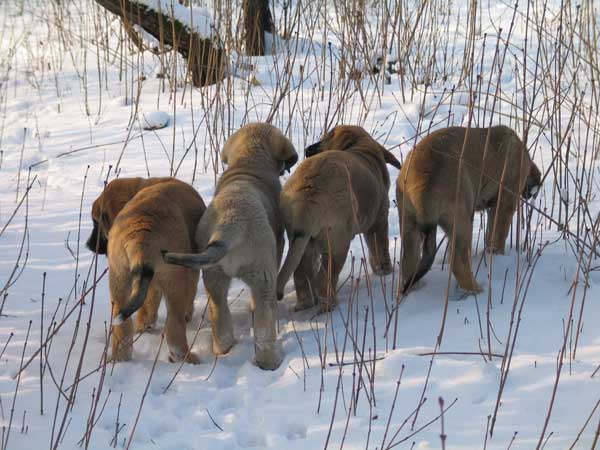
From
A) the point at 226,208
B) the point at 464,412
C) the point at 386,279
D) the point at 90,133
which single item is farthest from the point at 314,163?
the point at 90,133

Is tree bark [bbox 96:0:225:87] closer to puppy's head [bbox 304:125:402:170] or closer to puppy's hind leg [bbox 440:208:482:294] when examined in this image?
puppy's head [bbox 304:125:402:170]

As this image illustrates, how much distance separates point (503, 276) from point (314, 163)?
1.46 m

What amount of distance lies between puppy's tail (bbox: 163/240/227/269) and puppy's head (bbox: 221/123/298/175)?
1330 millimetres

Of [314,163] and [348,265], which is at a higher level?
[314,163]

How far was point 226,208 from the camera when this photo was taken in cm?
445

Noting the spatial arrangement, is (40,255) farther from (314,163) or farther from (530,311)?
(530,311)

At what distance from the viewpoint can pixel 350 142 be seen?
222 inches

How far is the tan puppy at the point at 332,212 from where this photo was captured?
4.73 metres

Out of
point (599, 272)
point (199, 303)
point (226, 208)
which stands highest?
point (226, 208)

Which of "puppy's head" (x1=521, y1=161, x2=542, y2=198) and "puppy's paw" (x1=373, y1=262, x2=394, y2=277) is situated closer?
"puppy's paw" (x1=373, y1=262, x2=394, y2=277)

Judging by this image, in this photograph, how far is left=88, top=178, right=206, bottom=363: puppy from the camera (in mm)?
4074

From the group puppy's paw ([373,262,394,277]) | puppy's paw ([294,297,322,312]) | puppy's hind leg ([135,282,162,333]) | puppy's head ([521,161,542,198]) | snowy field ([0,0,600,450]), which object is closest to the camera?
snowy field ([0,0,600,450])

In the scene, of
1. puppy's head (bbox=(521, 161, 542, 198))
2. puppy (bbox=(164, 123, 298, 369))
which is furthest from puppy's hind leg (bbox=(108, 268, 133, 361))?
puppy's head (bbox=(521, 161, 542, 198))

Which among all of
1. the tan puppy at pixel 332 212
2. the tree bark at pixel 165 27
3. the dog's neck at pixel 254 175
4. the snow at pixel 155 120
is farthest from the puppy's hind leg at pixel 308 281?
the tree bark at pixel 165 27
